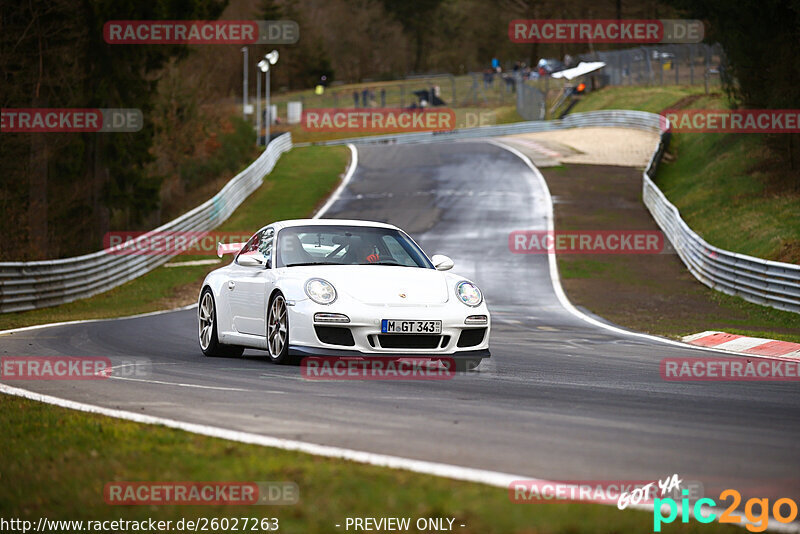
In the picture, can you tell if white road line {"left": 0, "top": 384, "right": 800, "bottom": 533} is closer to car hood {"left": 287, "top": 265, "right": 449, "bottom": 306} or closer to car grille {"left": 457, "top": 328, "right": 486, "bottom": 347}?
car hood {"left": 287, "top": 265, "right": 449, "bottom": 306}

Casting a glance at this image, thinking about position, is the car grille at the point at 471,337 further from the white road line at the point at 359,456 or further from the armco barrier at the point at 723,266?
the armco barrier at the point at 723,266

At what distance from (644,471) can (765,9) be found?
31.5 metres

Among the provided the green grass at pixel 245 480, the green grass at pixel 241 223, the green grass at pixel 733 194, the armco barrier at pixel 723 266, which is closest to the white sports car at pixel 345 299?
the green grass at pixel 245 480

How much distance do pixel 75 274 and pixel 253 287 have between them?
1611cm

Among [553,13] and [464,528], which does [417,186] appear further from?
[553,13]

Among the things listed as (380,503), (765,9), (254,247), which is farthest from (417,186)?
(380,503)

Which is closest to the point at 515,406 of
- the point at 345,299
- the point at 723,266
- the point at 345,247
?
the point at 345,299

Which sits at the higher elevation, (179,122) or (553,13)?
(553,13)

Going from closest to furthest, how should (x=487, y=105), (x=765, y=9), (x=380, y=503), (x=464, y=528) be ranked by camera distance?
(x=464, y=528) → (x=380, y=503) → (x=765, y=9) → (x=487, y=105)

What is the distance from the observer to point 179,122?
205 feet

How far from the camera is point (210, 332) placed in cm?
1235

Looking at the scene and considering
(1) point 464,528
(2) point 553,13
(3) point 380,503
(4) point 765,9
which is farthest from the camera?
(2) point 553,13

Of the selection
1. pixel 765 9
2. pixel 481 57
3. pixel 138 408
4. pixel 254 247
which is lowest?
pixel 138 408

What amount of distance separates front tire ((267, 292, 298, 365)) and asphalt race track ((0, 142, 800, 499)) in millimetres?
189
